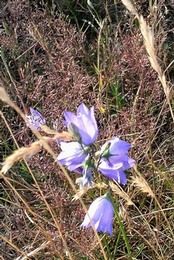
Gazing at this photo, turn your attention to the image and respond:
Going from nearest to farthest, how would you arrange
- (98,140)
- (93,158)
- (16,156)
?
(16,156) < (93,158) < (98,140)

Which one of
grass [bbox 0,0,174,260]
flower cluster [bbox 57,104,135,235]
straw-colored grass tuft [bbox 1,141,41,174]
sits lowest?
grass [bbox 0,0,174,260]

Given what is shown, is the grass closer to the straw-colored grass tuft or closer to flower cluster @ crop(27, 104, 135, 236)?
flower cluster @ crop(27, 104, 135, 236)

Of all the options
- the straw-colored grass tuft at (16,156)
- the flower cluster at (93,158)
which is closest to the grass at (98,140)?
the flower cluster at (93,158)

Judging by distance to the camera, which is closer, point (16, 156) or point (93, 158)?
point (16, 156)

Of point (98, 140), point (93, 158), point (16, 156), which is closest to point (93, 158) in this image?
point (93, 158)

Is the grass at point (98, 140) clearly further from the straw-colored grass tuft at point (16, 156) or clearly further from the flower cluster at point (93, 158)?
the straw-colored grass tuft at point (16, 156)

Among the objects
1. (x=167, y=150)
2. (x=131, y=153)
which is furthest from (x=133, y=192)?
(x=167, y=150)

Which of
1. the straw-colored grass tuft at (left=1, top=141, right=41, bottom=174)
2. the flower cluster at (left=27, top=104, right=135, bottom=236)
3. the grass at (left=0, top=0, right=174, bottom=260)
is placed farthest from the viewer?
the grass at (left=0, top=0, right=174, bottom=260)

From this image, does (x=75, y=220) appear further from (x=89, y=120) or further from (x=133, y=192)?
(x=89, y=120)

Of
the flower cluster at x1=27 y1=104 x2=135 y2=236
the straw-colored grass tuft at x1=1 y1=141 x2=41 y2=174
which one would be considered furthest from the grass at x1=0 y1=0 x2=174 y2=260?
the straw-colored grass tuft at x1=1 y1=141 x2=41 y2=174

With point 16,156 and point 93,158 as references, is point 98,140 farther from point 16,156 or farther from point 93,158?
point 16,156
